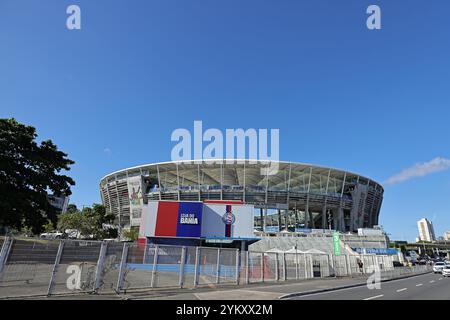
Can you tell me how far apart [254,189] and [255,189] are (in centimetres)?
26

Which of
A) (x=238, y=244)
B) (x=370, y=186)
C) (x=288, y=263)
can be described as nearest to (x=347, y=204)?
(x=370, y=186)

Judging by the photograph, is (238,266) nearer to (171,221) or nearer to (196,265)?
(196,265)

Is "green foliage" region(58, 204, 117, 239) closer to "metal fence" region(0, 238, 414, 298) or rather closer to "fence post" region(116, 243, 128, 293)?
"metal fence" region(0, 238, 414, 298)

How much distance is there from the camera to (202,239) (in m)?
39.6

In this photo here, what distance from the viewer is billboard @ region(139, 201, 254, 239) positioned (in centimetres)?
3900

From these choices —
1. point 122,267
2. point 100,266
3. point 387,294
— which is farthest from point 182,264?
point 387,294

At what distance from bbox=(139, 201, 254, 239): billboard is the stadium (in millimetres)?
28924

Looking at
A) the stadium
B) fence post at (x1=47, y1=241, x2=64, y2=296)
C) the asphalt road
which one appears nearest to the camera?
fence post at (x1=47, y1=241, x2=64, y2=296)

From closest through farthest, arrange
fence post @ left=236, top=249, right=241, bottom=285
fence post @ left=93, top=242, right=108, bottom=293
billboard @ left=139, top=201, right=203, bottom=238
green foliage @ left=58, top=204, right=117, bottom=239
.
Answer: fence post @ left=93, top=242, right=108, bottom=293 < fence post @ left=236, top=249, right=241, bottom=285 < billboard @ left=139, top=201, right=203, bottom=238 < green foliage @ left=58, top=204, right=117, bottom=239

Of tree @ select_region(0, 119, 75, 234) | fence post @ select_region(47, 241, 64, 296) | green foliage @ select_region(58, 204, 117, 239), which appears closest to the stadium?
green foliage @ select_region(58, 204, 117, 239)

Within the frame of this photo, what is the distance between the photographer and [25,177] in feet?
90.4

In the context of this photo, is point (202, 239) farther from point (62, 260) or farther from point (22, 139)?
point (62, 260)

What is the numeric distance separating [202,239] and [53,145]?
21.1 meters

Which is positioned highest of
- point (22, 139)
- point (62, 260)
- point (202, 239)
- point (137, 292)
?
point (22, 139)
